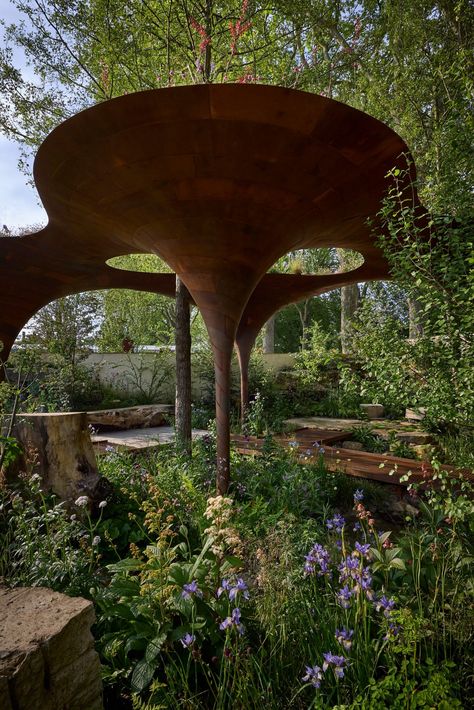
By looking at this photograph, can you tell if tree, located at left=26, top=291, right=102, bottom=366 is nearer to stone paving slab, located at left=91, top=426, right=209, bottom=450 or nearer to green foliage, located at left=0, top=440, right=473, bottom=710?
stone paving slab, located at left=91, top=426, right=209, bottom=450

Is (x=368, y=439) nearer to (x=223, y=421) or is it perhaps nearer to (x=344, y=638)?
(x=223, y=421)

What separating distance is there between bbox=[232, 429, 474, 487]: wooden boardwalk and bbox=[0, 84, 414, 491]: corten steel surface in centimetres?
137

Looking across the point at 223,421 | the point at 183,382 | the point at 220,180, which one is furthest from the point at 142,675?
the point at 183,382

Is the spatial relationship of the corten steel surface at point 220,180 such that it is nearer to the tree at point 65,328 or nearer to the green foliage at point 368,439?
the green foliage at point 368,439

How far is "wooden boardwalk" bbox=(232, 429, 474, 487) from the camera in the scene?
384 centimetres

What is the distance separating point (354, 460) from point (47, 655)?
3946 mm

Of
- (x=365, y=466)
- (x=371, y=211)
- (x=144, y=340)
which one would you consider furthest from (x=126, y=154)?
(x=144, y=340)

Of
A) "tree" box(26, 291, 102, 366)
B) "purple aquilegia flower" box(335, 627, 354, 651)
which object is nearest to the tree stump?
"purple aquilegia flower" box(335, 627, 354, 651)

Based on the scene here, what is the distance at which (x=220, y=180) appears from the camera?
9.64ft

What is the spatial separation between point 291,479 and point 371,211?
2.45m

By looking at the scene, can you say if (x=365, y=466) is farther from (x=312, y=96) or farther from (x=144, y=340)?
(x=144, y=340)

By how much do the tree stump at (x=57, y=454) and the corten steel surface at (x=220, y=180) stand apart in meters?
1.16

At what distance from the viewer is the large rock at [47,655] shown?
1065 millimetres

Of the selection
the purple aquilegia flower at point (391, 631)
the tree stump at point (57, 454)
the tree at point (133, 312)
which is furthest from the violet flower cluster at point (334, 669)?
the tree at point (133, 312)
